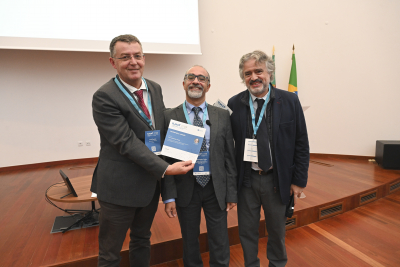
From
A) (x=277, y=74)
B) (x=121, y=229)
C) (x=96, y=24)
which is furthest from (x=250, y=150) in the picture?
(x=277, y=74)

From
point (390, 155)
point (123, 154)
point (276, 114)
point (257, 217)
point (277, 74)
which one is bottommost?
point (390, 155)

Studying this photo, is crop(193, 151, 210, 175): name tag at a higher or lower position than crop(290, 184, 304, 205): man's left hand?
higher

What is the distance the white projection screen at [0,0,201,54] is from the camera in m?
4.04

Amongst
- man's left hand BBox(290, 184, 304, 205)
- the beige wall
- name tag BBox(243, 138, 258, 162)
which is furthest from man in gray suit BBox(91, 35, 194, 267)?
the beige wall

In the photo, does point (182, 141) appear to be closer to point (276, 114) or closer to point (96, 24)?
point (276, 114)

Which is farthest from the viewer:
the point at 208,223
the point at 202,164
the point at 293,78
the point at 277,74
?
the point at 277,74

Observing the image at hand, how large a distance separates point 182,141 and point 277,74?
4976 millimetres

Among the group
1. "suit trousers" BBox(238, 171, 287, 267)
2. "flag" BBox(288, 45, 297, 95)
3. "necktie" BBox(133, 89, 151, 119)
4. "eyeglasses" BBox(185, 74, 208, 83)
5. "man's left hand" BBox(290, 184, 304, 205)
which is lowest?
"suit trousers" BBox(238, 171, 287, 267)

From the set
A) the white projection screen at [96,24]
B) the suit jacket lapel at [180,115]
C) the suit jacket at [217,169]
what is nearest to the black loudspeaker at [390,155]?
the white projection screen at [96,24]

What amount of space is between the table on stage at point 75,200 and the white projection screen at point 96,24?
109 inches

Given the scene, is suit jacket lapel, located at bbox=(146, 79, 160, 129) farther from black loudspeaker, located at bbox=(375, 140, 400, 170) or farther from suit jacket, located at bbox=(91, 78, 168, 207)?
black loudspeaker, located at bbox=(375, 140, 400, 170)

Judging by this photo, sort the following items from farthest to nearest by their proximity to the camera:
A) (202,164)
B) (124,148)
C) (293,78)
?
1. (293,78)
2. (202,164)
3. (124,148)

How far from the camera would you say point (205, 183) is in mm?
1551

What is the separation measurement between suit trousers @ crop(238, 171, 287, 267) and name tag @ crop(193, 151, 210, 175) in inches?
14.0
